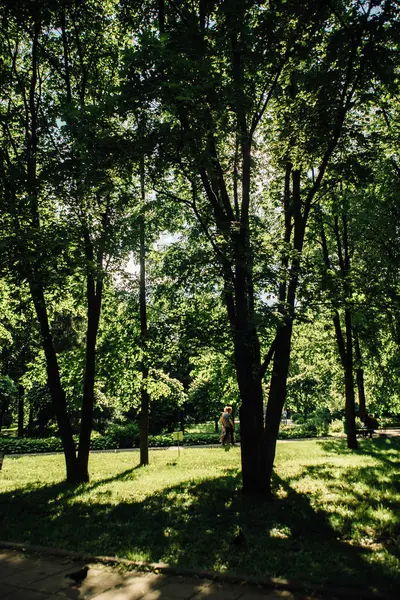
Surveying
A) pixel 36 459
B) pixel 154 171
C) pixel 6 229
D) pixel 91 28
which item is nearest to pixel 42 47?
pixel 91 28

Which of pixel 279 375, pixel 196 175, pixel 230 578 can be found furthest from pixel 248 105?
pixel 230 578

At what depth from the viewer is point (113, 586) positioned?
419 cm

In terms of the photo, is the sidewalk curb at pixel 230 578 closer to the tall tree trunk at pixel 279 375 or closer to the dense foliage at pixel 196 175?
the dense foliage at pixel 196 175

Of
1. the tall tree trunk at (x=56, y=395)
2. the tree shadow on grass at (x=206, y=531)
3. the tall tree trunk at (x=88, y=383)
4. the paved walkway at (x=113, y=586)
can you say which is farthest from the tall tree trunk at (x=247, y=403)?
the tall tree trunk at (x=56, y=395)

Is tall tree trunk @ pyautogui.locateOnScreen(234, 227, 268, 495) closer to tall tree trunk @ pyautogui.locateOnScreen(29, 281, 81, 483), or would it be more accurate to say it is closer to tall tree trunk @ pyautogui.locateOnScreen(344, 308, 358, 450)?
tall tree trunk @ pyautogui.locateOnScreen(29, 281, 81, 483)

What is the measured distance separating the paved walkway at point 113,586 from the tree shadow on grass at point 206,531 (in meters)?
0.40

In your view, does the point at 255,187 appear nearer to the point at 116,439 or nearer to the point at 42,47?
the point at 42,47

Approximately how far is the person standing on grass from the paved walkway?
13007 millimetres

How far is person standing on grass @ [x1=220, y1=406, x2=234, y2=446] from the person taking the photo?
17792mm

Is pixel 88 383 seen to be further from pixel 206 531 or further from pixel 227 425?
pixel 227 425

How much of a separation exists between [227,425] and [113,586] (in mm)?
14435

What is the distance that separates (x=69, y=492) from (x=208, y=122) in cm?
891

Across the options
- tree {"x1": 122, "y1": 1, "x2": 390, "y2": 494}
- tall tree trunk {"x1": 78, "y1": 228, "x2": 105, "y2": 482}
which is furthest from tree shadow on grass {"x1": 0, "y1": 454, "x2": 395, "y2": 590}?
tall tree trunk {"x1": 78, "y1": 228, "x2": 105, "y2": 482}

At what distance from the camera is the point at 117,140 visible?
677 cm
